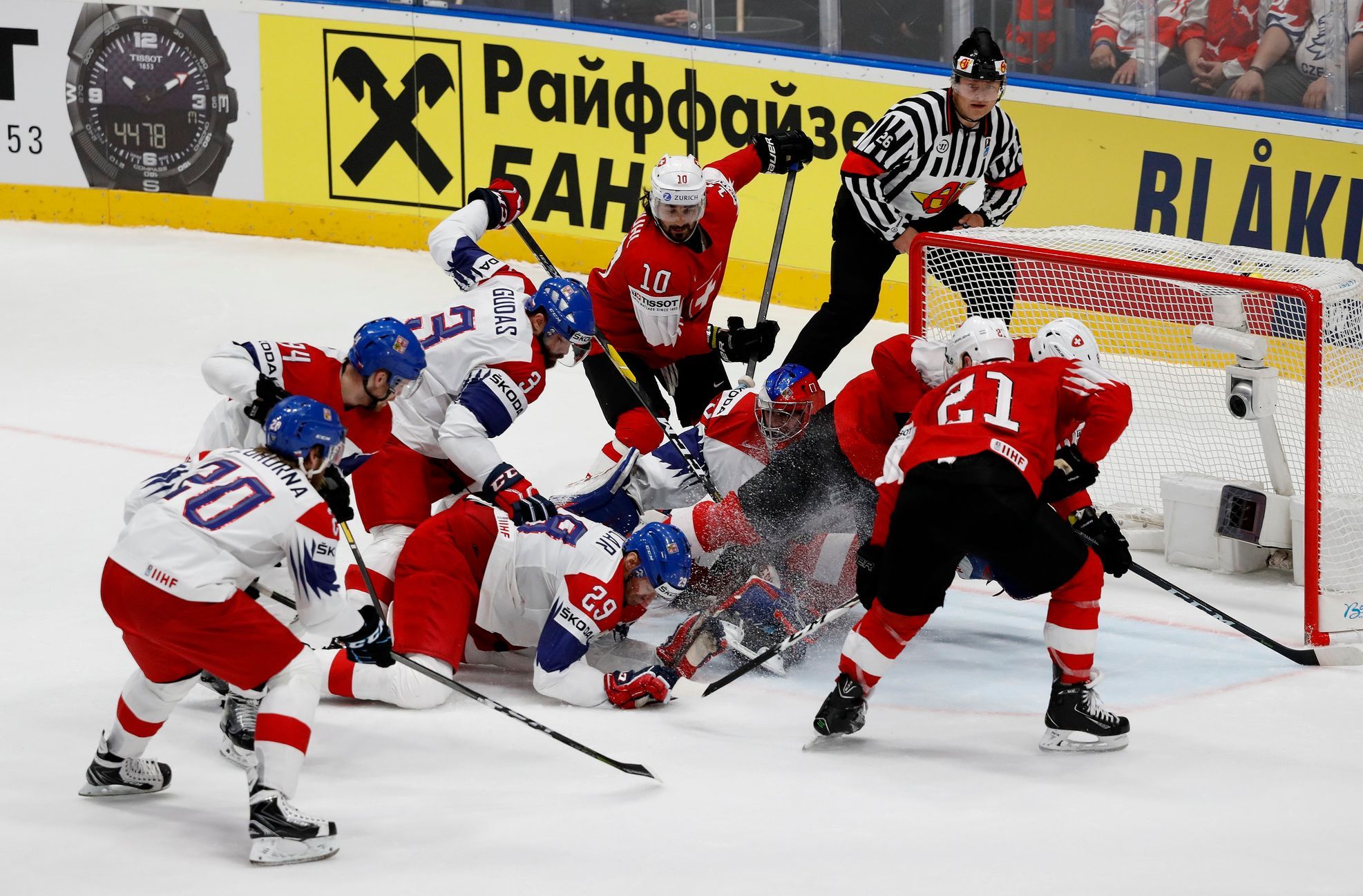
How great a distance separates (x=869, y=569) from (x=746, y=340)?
1762 mm

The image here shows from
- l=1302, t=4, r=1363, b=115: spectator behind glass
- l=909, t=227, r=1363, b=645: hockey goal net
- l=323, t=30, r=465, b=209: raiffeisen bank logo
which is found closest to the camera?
l=909, t=227, r=1363, b=645: hockey goal net

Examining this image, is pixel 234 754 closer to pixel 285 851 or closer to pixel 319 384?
pixel 285 851

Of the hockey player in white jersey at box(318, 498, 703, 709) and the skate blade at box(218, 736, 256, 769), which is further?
the hockey player in white jersey at box(318, 498, 703, 709)

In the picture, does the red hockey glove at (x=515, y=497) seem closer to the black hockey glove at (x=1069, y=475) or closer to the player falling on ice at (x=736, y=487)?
the player falling on ice at (x=736, y=487)

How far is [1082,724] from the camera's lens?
13.4 ft

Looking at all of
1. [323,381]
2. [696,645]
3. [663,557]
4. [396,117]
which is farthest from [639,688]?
[396,117]

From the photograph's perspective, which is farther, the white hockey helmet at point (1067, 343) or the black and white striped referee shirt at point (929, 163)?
the black and white striped referee shirt at point (929, 163)

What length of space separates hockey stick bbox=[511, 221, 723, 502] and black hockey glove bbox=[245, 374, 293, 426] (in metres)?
1.14

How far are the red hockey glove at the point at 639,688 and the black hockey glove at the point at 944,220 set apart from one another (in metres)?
2.22

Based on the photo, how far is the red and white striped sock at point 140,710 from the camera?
362cm

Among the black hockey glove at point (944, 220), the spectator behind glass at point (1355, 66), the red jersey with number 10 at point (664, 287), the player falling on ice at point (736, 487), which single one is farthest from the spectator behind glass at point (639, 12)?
the player falling on ice at point (736, 487)

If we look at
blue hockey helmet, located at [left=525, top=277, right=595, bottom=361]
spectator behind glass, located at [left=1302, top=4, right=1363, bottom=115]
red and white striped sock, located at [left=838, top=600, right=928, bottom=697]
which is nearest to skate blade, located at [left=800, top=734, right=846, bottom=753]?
red and white striped sock, located at [left=838, top=600, right=928, bottom=697]

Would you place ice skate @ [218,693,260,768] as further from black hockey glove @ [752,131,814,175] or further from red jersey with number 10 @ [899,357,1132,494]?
black hockey glove @ [752,131,814,175]

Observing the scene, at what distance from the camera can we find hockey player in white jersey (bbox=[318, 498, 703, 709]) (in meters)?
4.32
